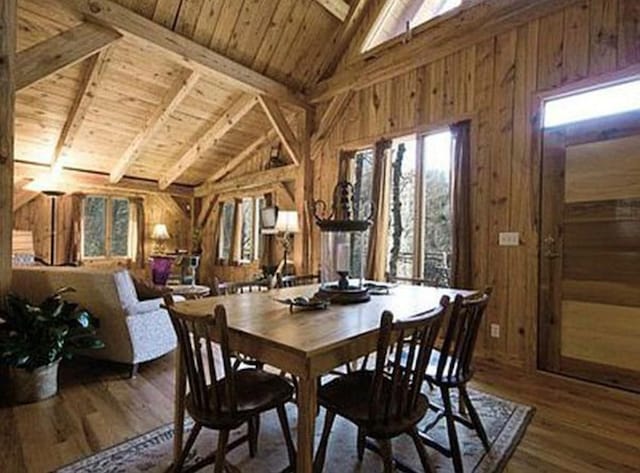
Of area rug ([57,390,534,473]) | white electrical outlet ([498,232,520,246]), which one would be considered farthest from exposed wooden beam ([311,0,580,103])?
area rug ([57,390,534,473])

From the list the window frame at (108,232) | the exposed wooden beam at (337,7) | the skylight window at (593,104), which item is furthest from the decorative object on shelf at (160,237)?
the skylight window at (593,104)

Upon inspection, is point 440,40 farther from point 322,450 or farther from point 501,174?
point 322,450

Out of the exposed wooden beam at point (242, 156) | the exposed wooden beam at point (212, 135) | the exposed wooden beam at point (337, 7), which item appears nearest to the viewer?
the exposed wooden beam at point (337, 7)

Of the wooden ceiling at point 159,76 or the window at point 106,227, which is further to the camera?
the window at point 106,227

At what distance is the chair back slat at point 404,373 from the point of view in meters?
1.50

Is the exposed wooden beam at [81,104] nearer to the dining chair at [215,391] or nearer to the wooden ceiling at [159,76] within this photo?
the wooden ceiling at [159,76]

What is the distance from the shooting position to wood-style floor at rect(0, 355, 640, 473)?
79.6 inches

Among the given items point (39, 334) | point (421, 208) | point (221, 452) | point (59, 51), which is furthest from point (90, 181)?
point (221, 452)

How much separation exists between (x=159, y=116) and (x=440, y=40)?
3.81 meters

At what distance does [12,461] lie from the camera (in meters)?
1.96

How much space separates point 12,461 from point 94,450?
37 centimetres

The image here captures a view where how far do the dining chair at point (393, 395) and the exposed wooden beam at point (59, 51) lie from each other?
149 inches

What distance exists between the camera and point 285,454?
6.81 feet

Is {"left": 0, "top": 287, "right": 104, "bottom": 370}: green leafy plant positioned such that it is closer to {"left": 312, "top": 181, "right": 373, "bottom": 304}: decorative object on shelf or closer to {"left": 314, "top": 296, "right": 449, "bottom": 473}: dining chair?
{"left": 312, "top": 181, "right": 373, "bottom": 304}: decorative object on shelf
